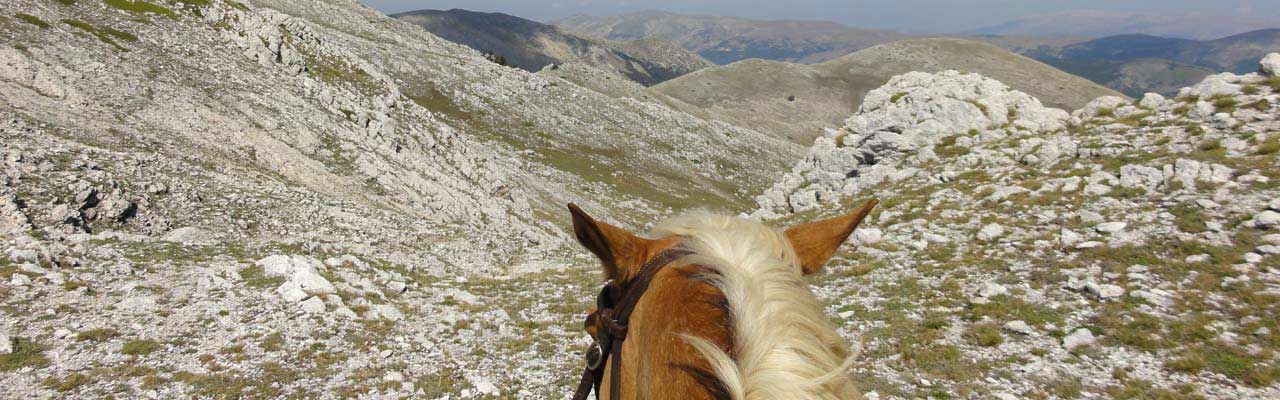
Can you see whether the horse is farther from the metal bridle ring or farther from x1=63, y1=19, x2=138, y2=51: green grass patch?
x1=63, y1=19, x2=138, y2=51: green grass patch

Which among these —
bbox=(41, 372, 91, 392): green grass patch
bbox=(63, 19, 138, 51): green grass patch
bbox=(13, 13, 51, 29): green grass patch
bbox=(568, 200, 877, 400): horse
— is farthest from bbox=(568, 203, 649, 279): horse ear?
bbox=(13, 13, 51, 29): green grass patch

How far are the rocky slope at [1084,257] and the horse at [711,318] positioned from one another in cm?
859

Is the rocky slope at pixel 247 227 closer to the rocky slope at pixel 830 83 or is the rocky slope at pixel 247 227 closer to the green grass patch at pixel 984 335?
the green grass patch at pixel 984 335

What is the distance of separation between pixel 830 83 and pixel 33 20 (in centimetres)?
16058

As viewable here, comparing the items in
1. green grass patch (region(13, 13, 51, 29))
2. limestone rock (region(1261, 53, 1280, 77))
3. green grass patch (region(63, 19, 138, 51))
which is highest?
green grass patch (region(13, 13, 51, 29))

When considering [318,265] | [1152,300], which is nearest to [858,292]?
[1152,300]

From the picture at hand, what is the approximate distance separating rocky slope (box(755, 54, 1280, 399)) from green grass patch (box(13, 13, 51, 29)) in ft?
130

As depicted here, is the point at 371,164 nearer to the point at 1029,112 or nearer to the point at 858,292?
the point at 858,292

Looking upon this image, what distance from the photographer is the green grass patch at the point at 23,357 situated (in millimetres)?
10047

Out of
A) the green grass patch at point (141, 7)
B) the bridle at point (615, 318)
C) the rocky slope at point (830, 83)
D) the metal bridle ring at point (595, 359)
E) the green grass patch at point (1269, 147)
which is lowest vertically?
the rocky slope at point (830, 83)

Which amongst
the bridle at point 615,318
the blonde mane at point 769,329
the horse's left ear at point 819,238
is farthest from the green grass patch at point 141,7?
the blonde mane at point 769,329

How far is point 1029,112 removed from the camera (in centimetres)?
2380

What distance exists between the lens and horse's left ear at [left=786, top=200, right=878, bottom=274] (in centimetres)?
354

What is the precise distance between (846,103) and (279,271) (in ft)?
493
